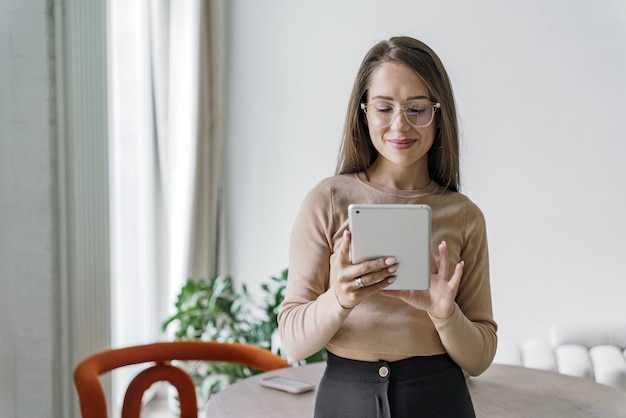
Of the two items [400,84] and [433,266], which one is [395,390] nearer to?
[433,266]

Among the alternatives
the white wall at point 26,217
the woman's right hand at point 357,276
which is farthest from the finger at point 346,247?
the white wall at point 26,217

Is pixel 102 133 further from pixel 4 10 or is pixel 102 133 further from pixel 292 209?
pixel 292 209

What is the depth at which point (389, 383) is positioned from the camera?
4.39 ft

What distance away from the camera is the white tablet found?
4.10 ft

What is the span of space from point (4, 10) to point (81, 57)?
0.87 feet

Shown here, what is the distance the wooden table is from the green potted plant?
122cm

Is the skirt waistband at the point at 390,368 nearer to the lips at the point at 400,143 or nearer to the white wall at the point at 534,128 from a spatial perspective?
the lips at the point at 400,143

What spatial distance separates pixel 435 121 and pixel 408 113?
75 mm

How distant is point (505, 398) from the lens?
197cm

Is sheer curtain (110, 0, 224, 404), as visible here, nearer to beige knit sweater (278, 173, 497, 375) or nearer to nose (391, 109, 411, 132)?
beige knit sweater (278, 173, 497, 375)

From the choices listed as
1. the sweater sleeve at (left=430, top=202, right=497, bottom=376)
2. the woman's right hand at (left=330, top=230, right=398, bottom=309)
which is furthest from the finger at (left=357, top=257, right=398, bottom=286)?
the sweater sleeve at (left=430, top=202, right=497, bottom=376)

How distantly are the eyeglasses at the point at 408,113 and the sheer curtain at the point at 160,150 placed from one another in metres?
2.62

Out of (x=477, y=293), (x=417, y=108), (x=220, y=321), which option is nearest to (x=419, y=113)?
(x=417, y=108)

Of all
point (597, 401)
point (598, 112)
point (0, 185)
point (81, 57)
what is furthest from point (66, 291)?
point (598, 112)
